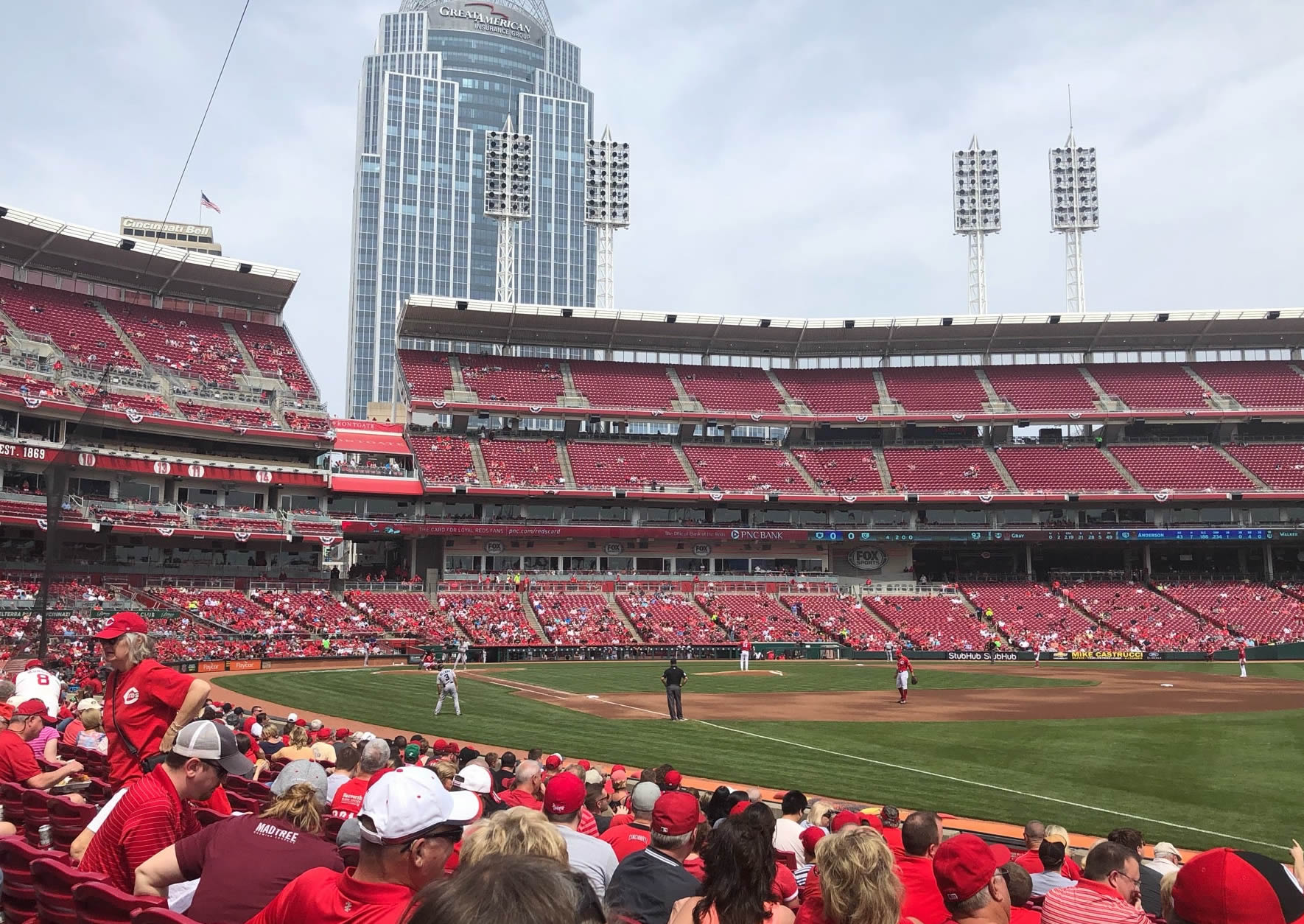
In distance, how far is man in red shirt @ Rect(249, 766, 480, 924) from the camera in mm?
3719

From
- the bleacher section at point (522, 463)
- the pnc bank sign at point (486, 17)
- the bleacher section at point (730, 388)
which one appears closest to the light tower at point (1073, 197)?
the bleacher section at point (730, 388)

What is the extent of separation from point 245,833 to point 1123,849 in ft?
17.3

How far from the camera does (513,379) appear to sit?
72.1 meters

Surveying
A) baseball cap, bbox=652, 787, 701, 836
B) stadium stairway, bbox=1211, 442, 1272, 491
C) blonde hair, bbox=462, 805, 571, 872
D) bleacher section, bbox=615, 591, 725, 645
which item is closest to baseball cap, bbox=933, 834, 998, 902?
blonde hair, bbox=462, 805, 571, 872

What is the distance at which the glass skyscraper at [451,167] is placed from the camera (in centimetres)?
16425

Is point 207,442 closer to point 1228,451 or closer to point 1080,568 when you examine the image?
point 1080,568

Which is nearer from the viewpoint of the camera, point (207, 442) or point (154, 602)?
point (154, 602)

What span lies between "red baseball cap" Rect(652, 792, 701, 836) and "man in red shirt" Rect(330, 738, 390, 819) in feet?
6.19

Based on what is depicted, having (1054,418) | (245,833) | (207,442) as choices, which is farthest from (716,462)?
(245,833)

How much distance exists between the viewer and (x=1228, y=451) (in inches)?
2753

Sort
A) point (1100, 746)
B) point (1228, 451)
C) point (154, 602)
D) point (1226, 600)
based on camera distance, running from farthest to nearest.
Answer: point (1228, 451) → point (1226, 600) → point (154, 602) → point (1100, 746)

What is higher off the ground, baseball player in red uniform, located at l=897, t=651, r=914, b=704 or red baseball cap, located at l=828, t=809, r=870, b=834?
red baseball cap, located at l=828, t=809, r=870, b=834

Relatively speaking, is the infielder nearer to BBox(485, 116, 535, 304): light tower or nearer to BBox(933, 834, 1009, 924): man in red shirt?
BBox(933, 834, 1009, 924): man in red shirt

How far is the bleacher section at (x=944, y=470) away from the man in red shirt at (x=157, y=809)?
6529cm
